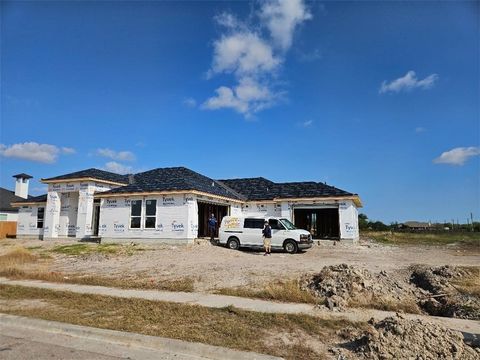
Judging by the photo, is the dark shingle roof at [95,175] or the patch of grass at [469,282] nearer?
the patch of grass at [469,282]

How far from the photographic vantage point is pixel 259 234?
19.5 meters

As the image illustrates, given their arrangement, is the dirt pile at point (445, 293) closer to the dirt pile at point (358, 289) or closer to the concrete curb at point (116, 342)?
the dirt pile at point (358, 289)

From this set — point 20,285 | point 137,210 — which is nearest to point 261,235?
point 137,210

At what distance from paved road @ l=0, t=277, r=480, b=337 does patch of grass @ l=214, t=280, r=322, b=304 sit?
335mm

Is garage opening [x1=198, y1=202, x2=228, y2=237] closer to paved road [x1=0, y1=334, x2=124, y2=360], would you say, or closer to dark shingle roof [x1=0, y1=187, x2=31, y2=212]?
paved road [x1=0, y1=334, x2=124, y2=360]

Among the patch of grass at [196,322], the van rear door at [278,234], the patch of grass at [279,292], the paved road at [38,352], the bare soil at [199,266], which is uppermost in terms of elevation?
the van rear door at [278,234]

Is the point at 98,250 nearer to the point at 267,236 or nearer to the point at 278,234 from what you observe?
the point at 267,236

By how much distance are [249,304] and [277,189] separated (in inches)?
847

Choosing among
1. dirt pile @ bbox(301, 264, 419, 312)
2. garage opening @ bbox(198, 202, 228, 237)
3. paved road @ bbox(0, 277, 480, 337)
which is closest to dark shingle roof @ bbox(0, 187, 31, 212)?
garage opening @ bbox(198, 202, 228, 237)

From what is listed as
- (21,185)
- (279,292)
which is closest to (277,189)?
(279,292)

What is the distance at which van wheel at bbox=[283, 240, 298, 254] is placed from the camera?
61.9ft

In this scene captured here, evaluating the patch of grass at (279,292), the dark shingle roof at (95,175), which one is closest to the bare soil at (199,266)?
the patch of grass at (279,292)

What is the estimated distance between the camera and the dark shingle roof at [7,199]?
1544 inches

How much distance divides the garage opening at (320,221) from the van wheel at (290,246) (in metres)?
11.0
